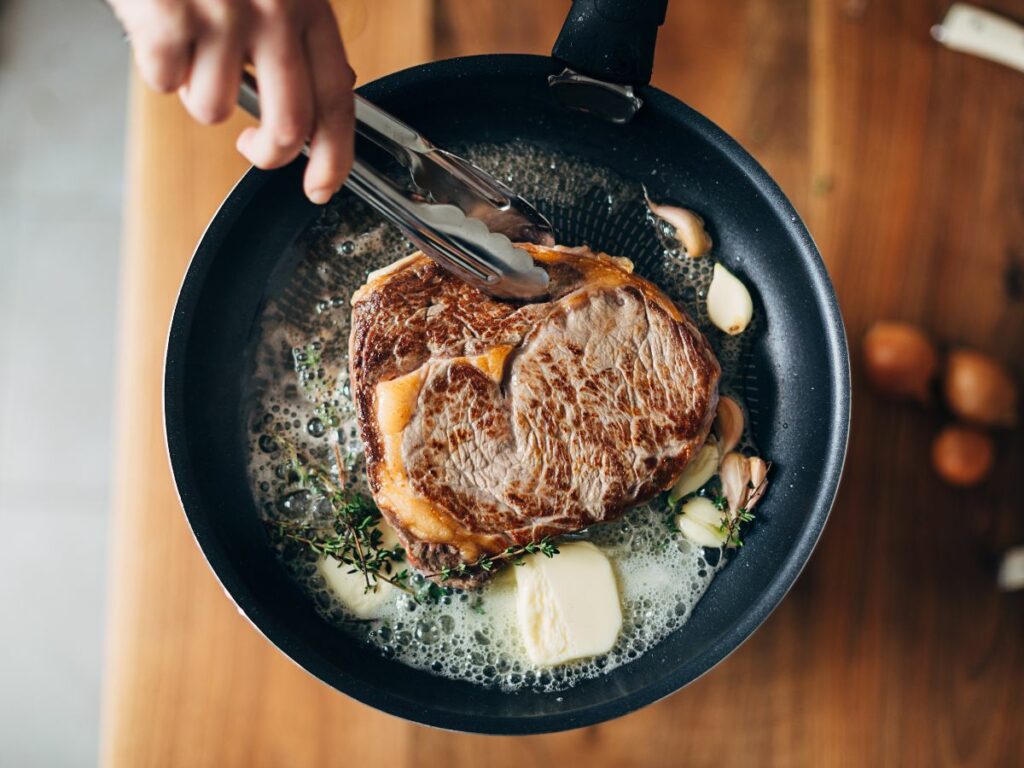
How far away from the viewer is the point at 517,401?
84 cm

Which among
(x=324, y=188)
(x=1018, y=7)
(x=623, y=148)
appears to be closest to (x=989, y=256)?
(x=1018, y=7)

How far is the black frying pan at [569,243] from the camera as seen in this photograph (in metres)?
0.85

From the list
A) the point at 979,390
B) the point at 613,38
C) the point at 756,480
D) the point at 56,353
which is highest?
the point at 613,38

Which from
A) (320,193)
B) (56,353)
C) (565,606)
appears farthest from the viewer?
(56,353)

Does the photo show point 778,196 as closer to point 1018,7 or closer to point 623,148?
point 623,148

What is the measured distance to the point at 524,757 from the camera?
102 cm

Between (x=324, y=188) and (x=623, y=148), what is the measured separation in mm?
454

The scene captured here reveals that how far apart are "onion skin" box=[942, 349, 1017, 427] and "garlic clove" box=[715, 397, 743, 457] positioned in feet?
1.07

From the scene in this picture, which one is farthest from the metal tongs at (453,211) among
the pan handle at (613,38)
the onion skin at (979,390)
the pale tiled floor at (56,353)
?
the pale tiled floor at (56,353)

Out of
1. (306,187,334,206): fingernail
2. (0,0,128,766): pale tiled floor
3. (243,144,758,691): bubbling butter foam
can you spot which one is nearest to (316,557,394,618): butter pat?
(243,144,758,691): bubbling butter foam

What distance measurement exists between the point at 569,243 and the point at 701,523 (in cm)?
35

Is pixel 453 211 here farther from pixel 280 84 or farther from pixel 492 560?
pixel 492 560

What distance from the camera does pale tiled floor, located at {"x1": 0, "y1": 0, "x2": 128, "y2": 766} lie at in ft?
5.17

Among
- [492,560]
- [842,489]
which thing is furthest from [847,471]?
[492,560]
